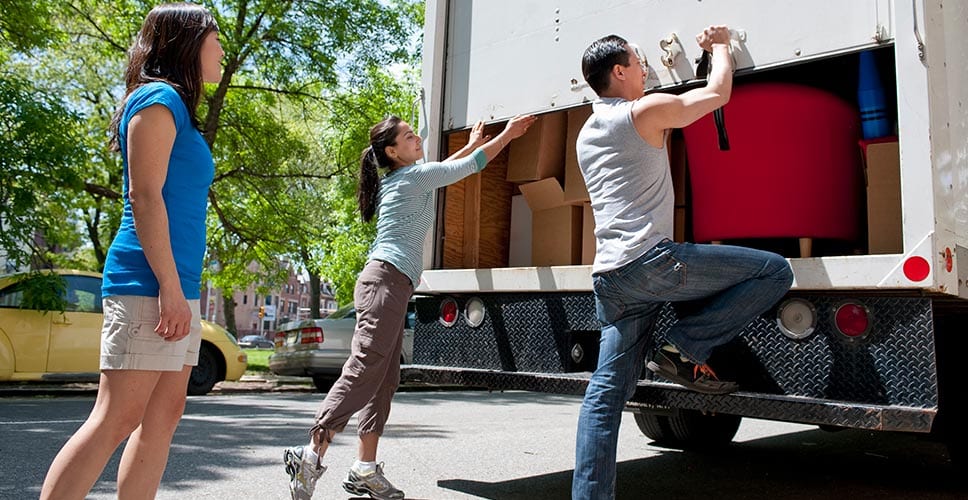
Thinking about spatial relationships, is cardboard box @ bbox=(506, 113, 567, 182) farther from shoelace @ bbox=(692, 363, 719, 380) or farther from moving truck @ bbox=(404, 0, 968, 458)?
shoelace @ bbox=(692, 363, 719, 380)

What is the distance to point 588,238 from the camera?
4.32m

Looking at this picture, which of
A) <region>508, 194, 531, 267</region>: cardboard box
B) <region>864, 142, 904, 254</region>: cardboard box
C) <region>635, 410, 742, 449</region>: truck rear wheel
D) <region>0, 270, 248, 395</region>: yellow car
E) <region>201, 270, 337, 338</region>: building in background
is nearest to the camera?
<region>864, 142, 904, 254</region>: cardboard box

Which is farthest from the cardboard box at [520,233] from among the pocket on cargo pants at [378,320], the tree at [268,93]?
the tree at [268,93]

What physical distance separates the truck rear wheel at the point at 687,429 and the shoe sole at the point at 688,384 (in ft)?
7.78

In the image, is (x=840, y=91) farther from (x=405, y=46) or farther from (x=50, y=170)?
(x=405, y=46)

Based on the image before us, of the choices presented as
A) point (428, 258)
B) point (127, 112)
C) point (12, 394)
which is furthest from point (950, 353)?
point (12, 394)

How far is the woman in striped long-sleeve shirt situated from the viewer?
362 centimetres

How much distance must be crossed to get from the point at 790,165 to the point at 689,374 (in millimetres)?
1019

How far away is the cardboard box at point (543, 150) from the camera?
444 cm

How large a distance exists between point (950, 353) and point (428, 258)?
7.92 feet

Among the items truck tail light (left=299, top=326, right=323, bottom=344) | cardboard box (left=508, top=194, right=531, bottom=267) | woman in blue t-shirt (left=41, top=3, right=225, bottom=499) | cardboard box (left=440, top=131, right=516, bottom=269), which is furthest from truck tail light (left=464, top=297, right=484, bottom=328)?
truck tail light (left=299, top=326, right=323, bottom=344)

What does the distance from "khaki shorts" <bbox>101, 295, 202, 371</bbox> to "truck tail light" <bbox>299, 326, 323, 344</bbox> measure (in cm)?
939

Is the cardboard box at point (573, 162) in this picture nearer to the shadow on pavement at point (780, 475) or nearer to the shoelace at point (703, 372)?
the shoelace at point (703, 372)

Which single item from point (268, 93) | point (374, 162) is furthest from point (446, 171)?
point (268, 93)
